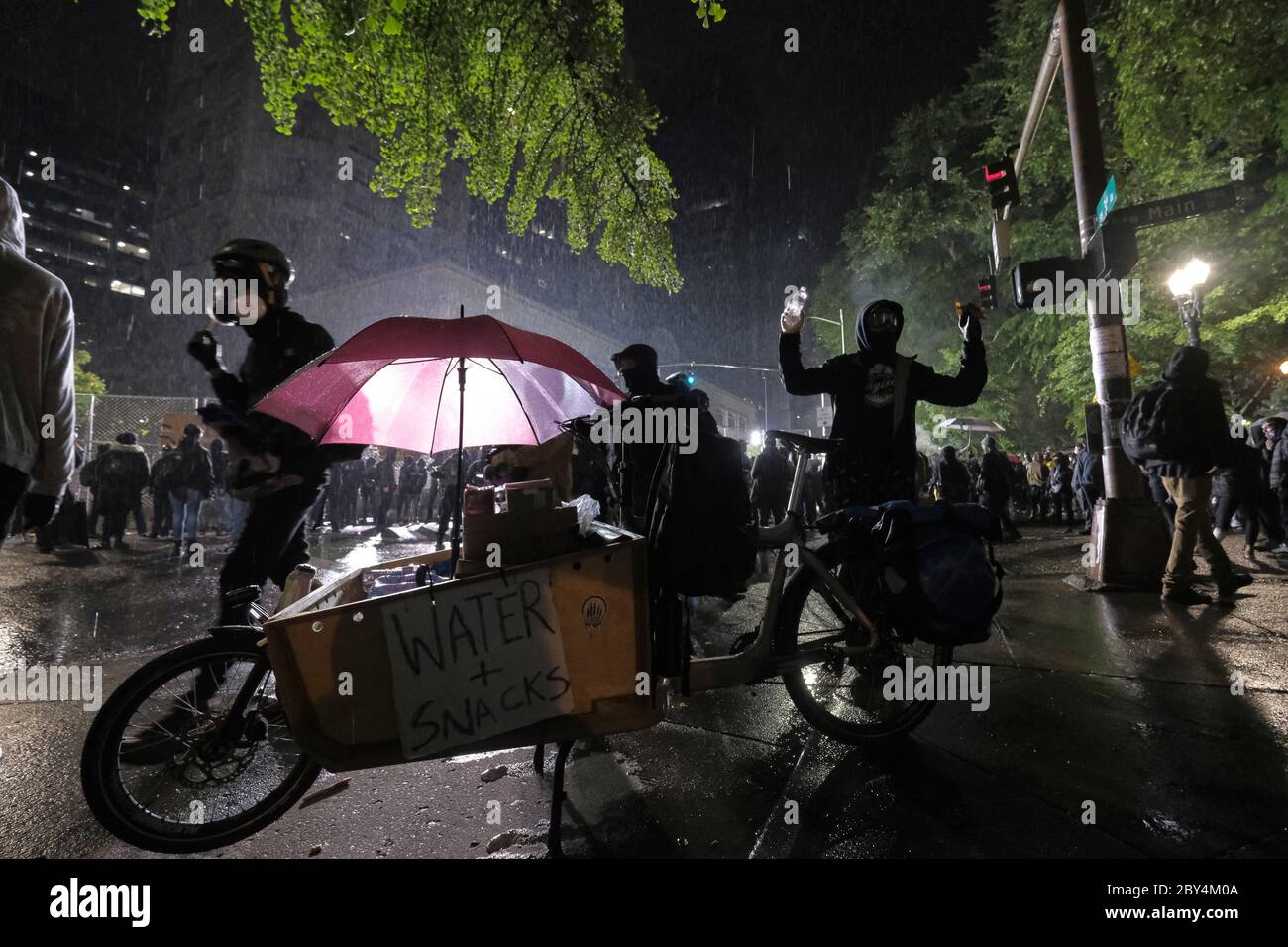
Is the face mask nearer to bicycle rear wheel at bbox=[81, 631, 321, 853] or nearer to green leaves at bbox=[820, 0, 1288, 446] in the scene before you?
bicycle rear wheel at bbox=[81, 631, 321, 853]

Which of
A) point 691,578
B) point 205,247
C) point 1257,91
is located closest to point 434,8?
point 691,578

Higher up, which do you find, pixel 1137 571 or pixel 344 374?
pixel 344 374

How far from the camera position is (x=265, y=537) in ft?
9.48

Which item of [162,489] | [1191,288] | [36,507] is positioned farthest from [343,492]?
[1191,288]

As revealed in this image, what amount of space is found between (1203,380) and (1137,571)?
1831 millimetres

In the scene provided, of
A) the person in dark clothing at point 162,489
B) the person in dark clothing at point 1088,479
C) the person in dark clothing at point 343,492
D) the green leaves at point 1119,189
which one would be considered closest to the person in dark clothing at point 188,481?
the person in dark clothing at point 162,489

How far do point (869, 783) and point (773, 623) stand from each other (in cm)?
73

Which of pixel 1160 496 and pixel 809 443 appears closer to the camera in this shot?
pixel 809 443

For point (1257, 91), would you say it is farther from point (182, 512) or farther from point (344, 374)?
point (182, 512)

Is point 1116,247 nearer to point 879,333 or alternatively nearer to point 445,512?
point 879,333

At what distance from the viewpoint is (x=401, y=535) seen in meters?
11.9

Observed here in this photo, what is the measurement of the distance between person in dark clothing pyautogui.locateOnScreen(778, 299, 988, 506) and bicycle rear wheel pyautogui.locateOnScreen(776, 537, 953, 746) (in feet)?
2.26

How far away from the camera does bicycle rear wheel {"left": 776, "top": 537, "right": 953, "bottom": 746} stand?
2.71 meters
